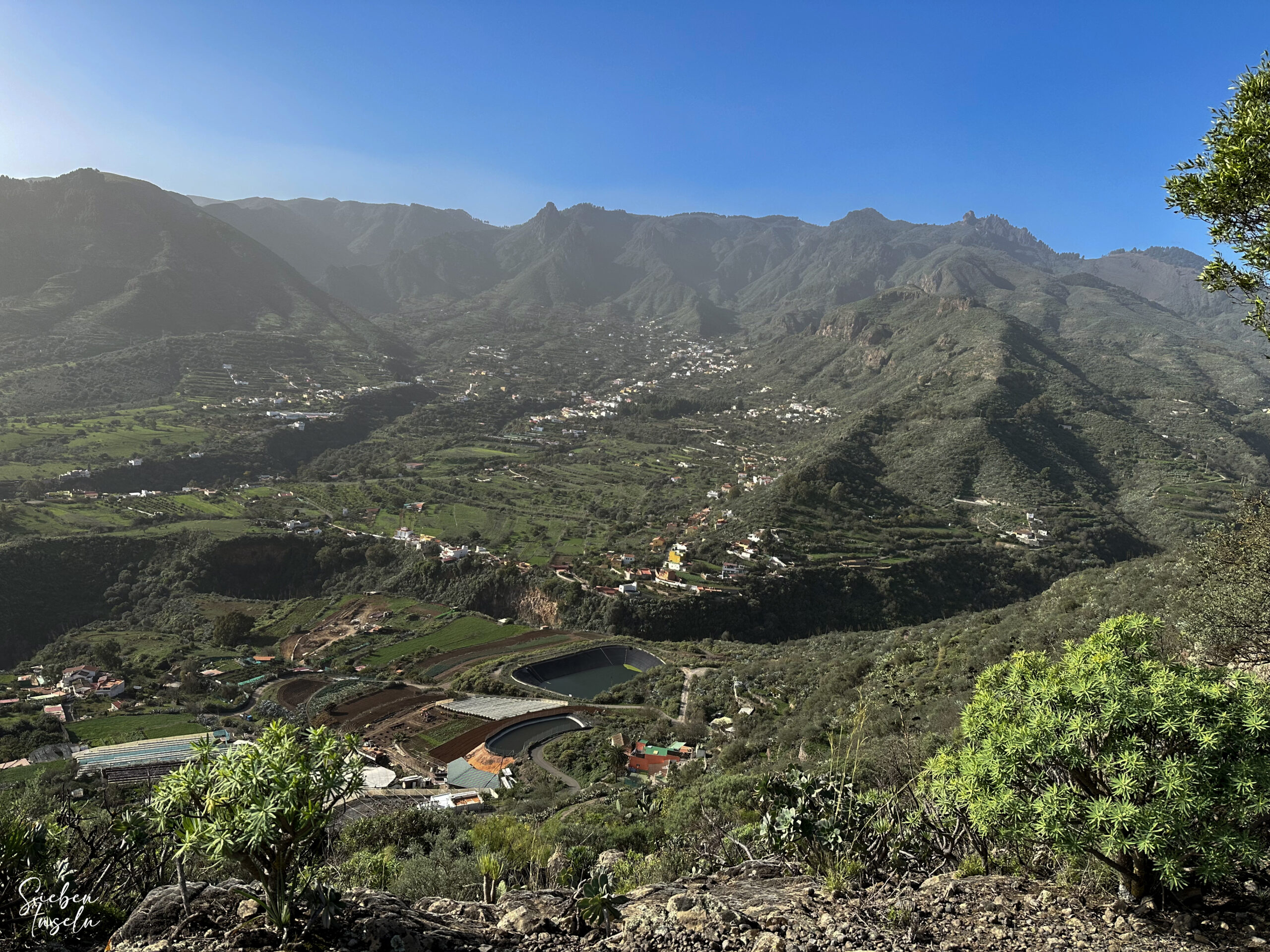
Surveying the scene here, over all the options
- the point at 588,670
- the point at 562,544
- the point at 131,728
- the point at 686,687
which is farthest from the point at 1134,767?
the point at 562,544

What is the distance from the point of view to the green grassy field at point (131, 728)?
1167 inches

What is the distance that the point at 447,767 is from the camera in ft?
85.5

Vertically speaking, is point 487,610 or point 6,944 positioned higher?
point 6,944

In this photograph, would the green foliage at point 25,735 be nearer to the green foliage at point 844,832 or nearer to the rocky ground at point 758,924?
the rocky ground at point 758,924

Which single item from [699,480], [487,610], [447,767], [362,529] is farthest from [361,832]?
[699,480]

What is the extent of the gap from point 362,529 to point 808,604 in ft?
169

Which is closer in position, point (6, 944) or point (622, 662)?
point (6, 944)

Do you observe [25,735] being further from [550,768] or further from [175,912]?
[175,912]

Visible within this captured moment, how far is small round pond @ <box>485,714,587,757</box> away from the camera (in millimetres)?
29062

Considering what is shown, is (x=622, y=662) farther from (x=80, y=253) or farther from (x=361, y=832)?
(x=80, y=253)

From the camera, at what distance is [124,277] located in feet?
473

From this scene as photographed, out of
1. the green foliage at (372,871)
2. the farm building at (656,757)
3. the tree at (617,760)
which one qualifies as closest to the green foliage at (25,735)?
the tree at (617,760)

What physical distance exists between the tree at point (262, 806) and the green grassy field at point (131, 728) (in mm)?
35119

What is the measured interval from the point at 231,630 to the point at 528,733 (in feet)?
102
